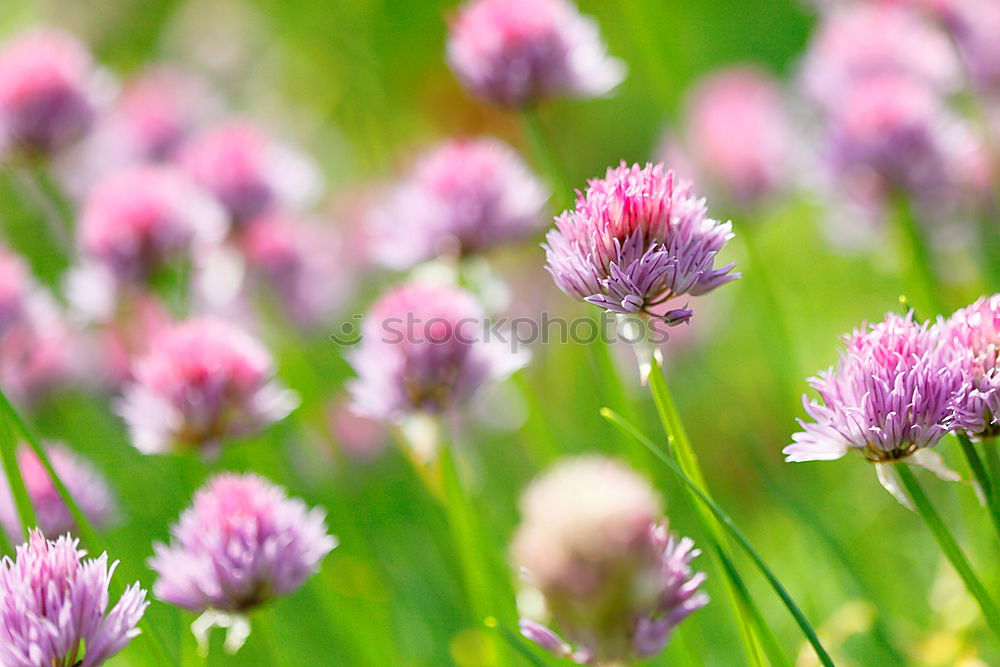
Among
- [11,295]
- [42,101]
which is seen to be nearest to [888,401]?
[11,295]

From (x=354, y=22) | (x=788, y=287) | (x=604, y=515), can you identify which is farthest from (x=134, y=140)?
(x=604, y=515)

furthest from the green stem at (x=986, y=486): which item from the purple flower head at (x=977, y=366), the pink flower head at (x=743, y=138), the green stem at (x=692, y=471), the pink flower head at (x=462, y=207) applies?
the pink flower head at (x=743, y=138)

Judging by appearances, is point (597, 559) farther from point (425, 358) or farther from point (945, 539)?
point (425, 358)

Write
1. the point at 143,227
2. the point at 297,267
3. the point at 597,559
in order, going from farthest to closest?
1. the point at 297,267
2. the point at 143,227
3. the point at 597,559

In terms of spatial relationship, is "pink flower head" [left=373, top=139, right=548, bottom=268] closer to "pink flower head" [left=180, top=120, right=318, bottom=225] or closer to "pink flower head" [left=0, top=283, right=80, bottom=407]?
"pink flower head" [left=180, top=120, right=318, bottom=225]

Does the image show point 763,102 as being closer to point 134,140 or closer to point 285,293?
point 285,293

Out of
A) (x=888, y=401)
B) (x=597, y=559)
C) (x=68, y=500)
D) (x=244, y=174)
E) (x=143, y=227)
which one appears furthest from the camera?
(x=244, y=174)

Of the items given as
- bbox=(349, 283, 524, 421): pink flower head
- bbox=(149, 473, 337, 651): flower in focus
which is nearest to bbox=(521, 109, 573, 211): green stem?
bbox=(349, 283, 524, 421): pink flower head

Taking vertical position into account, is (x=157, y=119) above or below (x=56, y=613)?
above
